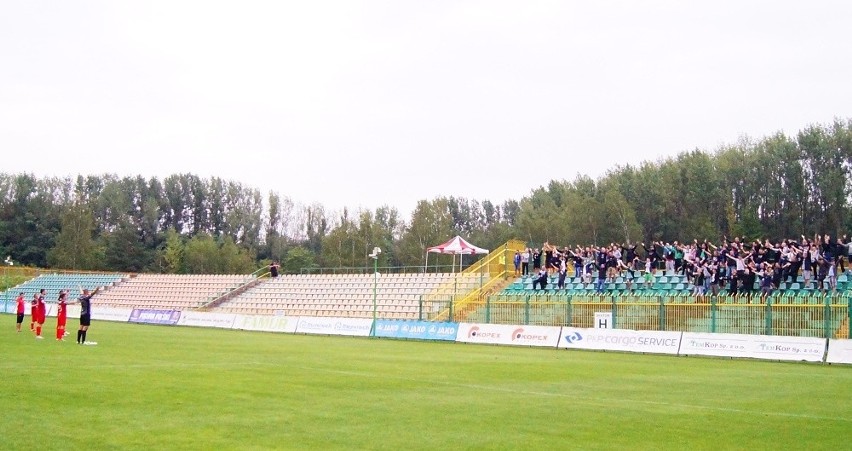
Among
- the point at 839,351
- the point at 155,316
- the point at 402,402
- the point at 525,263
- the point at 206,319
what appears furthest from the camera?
the point at 155,316

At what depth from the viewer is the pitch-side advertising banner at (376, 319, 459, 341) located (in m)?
40.2

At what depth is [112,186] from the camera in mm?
122750

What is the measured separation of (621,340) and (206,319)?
27449 mm

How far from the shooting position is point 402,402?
51.1 feet

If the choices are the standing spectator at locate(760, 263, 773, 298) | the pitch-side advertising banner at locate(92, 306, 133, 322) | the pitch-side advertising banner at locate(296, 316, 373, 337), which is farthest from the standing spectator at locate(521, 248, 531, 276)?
the pitch-side advertising banner at locate(92, 306, 133, 322)

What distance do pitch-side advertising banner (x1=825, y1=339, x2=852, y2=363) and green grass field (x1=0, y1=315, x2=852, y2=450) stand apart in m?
0.91

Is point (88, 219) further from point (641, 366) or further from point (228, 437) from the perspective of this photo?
point (228, 437)

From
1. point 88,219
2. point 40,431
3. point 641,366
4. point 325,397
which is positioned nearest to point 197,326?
point 641,366

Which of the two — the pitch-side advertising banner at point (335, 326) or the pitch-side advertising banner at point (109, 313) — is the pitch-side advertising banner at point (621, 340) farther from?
the pitch-side advertising banner at point (109, 313)

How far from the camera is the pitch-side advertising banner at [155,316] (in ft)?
178

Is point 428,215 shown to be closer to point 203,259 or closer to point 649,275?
point 203,259

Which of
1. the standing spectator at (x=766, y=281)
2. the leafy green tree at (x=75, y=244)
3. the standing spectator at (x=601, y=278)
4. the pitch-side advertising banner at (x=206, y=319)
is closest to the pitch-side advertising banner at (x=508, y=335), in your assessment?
the standing spectator at (x=601, y=278)

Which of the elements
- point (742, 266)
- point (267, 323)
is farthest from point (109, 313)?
point (742, 266)

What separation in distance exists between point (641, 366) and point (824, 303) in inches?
433
